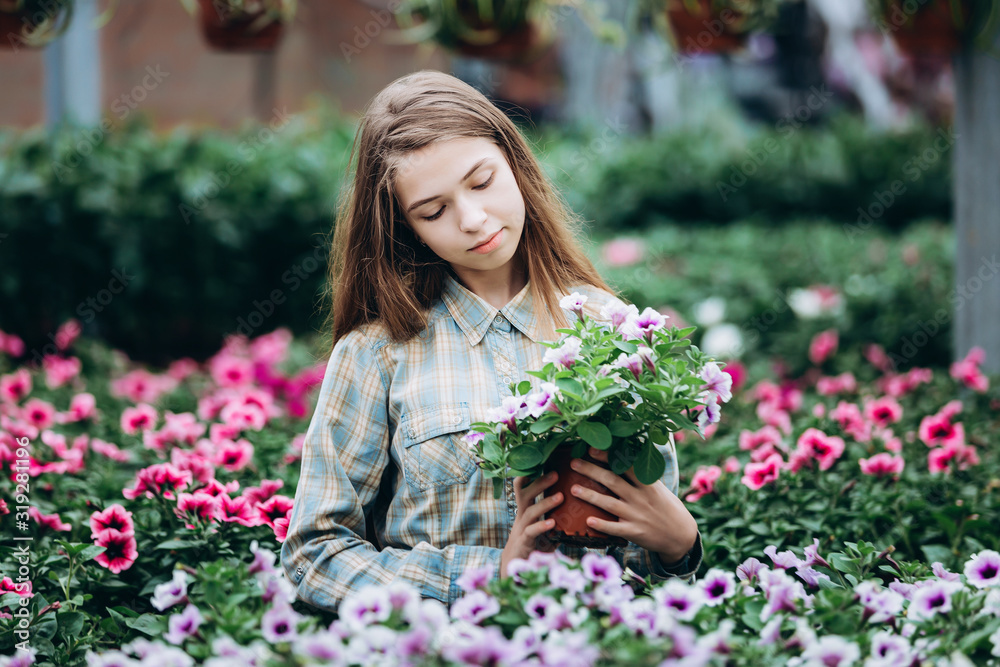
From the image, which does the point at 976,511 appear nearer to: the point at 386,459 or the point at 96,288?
the point at 386,459

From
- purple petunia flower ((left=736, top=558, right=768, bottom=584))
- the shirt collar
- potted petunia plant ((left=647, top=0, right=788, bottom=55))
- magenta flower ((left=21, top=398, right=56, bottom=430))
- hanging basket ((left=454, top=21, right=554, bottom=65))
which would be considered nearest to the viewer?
purple petunia flower ((left=736, top=558, right=768, bottom=584))

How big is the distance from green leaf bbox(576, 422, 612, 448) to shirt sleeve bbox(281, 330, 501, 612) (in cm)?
33

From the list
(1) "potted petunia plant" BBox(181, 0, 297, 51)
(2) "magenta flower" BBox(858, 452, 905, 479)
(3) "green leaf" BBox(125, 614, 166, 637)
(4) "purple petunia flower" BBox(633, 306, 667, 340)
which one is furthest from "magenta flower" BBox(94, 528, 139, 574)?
(1) "potted petunia plant" BBox(181, 0, 297, 51)

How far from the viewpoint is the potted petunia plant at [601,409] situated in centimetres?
129

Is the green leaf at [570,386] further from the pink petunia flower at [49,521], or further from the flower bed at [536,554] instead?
the pink petunia flower at [49,521]

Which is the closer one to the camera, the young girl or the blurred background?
the young girl

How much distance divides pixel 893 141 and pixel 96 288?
5638mm

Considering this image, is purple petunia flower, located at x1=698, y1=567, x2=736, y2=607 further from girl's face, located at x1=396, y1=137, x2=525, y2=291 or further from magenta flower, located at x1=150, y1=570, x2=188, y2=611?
magenta flower, located at x1=150, y1=570, x2=188, y2=611

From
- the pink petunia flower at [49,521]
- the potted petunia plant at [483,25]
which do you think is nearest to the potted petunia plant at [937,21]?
the potted petunia plant at [483,25]

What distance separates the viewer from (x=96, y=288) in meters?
4.32

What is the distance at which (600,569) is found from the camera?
1.28 m

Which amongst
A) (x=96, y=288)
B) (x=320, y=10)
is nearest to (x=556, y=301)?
(x=96, y=288)

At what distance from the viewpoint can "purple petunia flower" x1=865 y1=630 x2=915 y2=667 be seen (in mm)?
1175

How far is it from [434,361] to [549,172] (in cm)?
352
